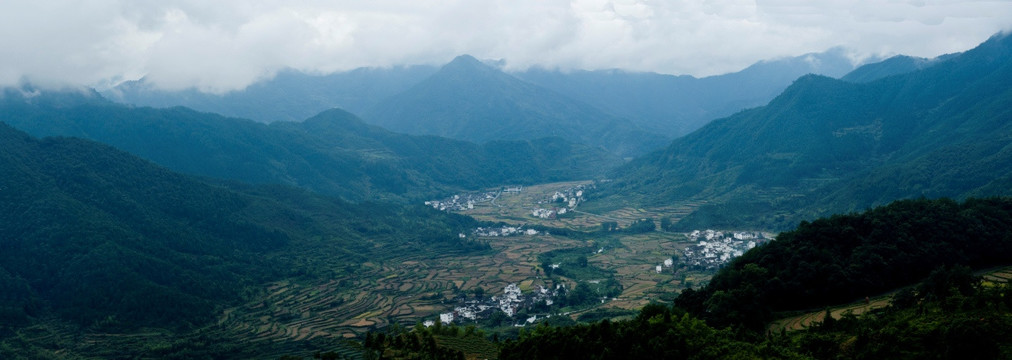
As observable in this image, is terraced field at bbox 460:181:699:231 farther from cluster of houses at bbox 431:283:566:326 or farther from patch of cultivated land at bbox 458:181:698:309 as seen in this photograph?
cluster of houses at bbox 431:283:566:326

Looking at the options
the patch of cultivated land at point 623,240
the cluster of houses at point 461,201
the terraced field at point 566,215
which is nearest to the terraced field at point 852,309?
the patch of cultivated land at point 623,240

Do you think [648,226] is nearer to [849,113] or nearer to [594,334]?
[849,113]

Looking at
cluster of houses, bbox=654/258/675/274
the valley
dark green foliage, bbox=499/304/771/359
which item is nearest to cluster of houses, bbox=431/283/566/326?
the valley

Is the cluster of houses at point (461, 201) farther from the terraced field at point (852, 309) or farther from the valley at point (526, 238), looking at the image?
the terraced field at point (852, 309)

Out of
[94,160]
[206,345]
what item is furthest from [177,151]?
[206,345]

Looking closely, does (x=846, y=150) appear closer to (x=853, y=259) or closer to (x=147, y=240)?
(x=853, y=259)

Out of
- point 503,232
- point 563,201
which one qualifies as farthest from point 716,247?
point 563,201
